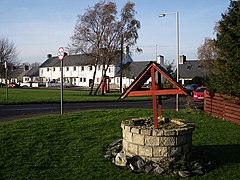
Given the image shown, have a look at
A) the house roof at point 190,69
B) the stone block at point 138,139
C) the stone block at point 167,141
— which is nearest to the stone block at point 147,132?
the stone block at point 138,139

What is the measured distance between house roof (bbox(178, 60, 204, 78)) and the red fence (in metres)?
49.9

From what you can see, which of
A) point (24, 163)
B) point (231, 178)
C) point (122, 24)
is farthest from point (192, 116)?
point (122, 24)

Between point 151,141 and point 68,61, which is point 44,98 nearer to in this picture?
point 151,141

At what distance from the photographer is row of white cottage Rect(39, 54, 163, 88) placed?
2884 inches

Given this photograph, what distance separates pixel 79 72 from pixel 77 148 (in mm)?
72616

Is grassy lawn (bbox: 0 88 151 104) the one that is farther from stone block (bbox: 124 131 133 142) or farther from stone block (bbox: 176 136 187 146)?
stone block (bbox: 176 136 187 146)

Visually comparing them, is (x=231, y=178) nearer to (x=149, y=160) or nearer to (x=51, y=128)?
(x=149, y=160)

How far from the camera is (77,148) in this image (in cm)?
851

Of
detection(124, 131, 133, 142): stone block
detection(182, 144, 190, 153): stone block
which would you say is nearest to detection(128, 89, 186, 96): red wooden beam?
detection(124, 131, 133, 142): stone block

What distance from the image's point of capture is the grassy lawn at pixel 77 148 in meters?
6.68

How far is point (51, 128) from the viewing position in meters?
10.7

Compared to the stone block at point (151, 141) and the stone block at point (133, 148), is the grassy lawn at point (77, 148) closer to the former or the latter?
the stone block at point (133, 148)

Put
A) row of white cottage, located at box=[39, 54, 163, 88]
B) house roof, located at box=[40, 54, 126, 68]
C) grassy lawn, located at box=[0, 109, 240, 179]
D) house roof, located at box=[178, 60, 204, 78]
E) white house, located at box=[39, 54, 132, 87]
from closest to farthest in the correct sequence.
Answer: grassy lawn, located at box=[0, 109, 240, 179], house roof, located at box=[178, 60, 204, 78], row of white cottage, located at box=[39, 54, 163, 88], white house, located at box=[39, 54, 132, 87], house roof, located at box=[40, 54, 126, 68]

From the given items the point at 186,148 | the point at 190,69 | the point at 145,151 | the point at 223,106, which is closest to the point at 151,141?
the point at 145,151
